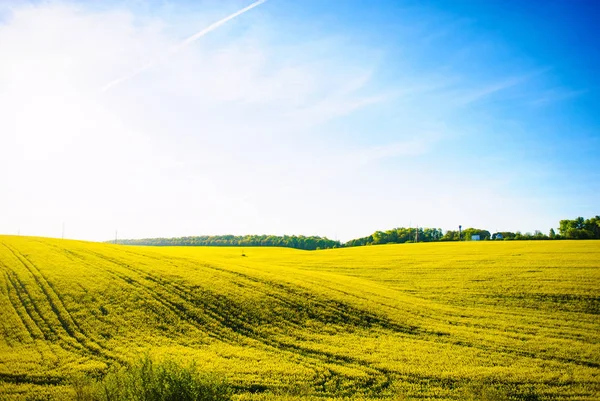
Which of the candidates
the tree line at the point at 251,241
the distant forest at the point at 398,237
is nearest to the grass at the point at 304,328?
the distant forest at the point at 398,237

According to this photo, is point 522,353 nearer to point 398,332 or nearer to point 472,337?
point 472,337

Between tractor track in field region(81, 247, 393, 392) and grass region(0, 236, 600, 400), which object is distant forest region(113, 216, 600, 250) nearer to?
grass region(0, 236, 600, 400)

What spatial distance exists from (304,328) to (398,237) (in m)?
101

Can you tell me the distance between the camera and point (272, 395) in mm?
12828

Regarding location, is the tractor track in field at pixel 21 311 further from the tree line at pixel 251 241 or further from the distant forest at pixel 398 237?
the tree line at pixel 251 241

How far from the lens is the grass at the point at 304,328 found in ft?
45.8

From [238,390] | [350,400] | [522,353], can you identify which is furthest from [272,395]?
[522,353]

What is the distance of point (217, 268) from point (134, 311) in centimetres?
1303

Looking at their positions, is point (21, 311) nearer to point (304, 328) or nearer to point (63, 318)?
point (63, 318)

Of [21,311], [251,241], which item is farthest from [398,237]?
[21,311]

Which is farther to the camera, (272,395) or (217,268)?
(217,268)

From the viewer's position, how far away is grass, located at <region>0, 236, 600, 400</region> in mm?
13953

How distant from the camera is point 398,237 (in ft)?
383

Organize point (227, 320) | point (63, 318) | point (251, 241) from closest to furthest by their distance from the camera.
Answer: point (63, 318)
point (227, 320)
point (251, 241)
